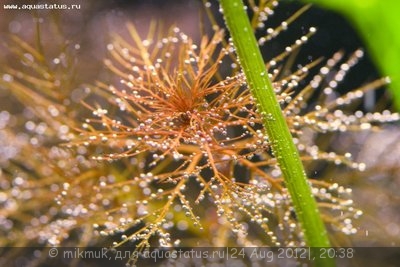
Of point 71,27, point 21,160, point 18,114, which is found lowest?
point 21,160

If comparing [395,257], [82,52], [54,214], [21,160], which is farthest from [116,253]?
[395,257]

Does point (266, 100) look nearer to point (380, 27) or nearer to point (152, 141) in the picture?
point (152, 141)

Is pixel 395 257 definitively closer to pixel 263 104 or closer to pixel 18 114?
pixel 263 104

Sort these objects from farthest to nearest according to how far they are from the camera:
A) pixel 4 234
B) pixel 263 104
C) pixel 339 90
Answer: pixel 4 234 → pixel 339 90 → pixel 263 104

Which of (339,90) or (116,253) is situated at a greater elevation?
(339,90)

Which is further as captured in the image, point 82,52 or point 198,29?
point 82,52

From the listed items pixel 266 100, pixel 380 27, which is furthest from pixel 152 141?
pixel 380 27

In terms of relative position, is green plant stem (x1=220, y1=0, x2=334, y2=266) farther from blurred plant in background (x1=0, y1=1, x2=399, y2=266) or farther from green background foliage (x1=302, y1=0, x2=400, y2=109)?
green background foliage (x1=302, y1=0, x2=400, y2=109)
